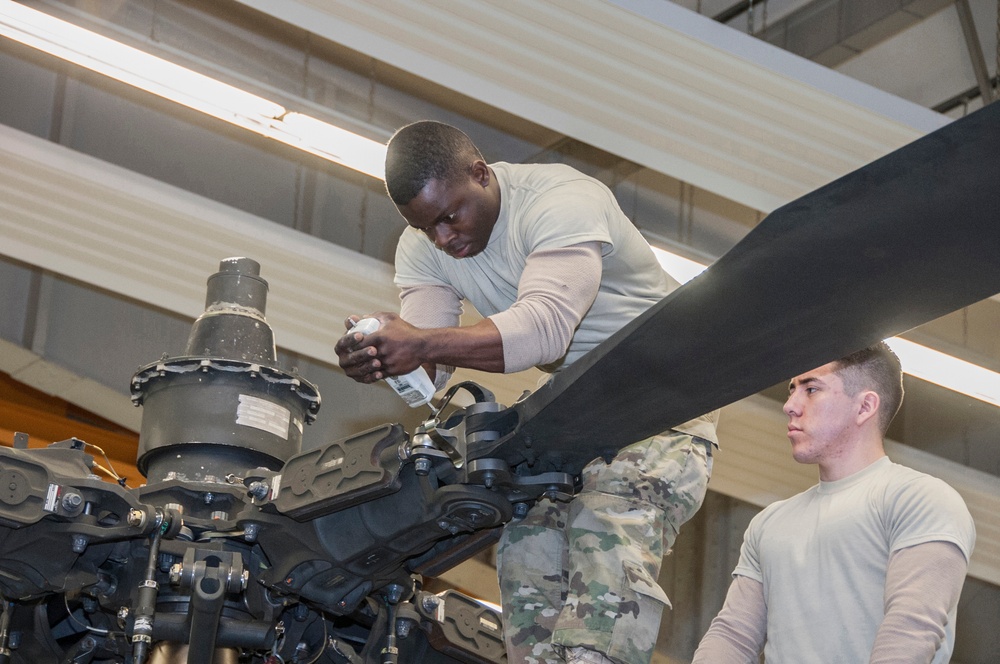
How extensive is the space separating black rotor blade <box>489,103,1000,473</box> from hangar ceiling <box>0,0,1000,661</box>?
96.0 inches

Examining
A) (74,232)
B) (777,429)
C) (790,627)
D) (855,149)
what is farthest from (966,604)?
(790,627)

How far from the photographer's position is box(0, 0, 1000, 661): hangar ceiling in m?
4.74

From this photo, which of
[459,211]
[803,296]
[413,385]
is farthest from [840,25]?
[803,296]

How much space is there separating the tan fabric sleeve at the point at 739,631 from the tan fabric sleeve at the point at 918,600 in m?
0.38

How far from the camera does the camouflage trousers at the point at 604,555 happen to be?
8.66 ft

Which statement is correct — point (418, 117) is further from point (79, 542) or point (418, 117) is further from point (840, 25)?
point (79, 542)

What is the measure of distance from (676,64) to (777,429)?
8.82 ft

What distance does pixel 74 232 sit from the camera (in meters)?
5.90

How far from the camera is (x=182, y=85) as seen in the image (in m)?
4.81

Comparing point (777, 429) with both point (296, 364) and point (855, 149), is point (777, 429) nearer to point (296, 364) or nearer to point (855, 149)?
point (855, 149)

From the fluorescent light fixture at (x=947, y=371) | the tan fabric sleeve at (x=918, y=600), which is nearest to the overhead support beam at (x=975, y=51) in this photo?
the fluorescent light fixture at (x=947, y=371)

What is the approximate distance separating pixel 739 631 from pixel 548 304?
2.55 ft

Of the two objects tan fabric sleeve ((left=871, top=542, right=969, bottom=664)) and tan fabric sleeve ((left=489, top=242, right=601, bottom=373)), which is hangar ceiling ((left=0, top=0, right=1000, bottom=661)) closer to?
tan fabric sleeve ((left=489, top=242, right=601, bottom=373))

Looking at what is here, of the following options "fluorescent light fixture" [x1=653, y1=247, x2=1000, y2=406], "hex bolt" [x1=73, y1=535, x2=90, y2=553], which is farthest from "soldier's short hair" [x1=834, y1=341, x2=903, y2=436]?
"fluorescent light fixture" [x1=653, y1=247, x2=1000, y2=406]
